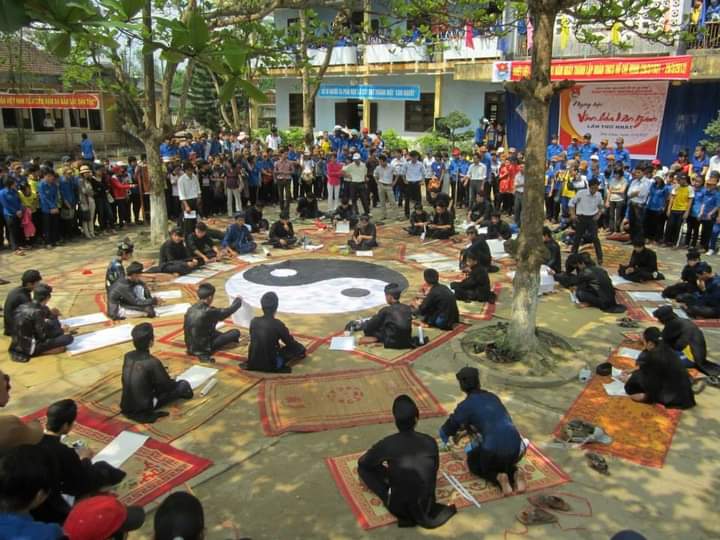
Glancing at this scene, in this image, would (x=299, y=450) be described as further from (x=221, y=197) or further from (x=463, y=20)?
(x=221, y=197)

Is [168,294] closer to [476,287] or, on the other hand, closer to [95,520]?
[476,287]

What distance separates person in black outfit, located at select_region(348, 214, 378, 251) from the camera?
1289 centimetres

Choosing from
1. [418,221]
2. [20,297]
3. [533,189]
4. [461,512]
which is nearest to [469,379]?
[461,512]

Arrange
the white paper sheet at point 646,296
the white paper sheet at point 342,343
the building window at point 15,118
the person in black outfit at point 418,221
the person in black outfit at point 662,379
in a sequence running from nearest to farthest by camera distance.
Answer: the person in black outfit at point 662,379, the white paper sheet at point 342,343, the white paper sheet at point 646,296, the person in black outfit at point 418,221, the building window at point 15,118

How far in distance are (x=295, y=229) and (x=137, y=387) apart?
9351mm

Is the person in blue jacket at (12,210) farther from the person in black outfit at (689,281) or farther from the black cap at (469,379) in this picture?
the person in black outfit at (689,281)

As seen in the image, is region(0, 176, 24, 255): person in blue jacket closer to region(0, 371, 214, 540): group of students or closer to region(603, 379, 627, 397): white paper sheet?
region(0, 371, 214, 540): group of students

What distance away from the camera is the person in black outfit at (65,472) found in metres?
3.67

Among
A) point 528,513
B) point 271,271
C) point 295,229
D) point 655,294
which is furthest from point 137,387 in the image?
point 295,229

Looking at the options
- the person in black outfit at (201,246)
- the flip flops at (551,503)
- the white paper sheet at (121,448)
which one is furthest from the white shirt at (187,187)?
the flip flops at (551,503)

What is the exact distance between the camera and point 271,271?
1141 centimetres

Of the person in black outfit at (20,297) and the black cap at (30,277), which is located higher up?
the black cap at (30,277)

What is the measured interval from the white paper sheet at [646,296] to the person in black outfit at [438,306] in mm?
3507

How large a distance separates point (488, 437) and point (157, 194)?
982 cm
